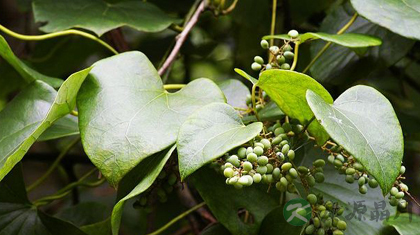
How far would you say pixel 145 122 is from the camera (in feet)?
1.90

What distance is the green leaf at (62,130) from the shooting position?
0.70m

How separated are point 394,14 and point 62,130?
0.45 meters

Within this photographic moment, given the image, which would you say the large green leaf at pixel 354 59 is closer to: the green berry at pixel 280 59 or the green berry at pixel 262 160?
the green berry at pixel 280 59

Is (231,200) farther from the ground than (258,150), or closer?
closer

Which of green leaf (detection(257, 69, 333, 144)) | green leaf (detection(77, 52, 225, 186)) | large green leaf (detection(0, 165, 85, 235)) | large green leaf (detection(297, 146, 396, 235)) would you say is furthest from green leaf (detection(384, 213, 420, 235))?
large green leaf (detection(0, 165, 85, 235))

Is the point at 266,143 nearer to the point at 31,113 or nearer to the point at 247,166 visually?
the point at 247,166

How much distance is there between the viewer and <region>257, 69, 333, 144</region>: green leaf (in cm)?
55

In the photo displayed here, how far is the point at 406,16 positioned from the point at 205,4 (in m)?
0.32

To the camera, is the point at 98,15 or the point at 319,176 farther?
the point at 98,15

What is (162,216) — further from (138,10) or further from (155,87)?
(155,87)

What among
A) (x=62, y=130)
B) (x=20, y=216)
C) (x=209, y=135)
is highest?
(x=209, y=135)

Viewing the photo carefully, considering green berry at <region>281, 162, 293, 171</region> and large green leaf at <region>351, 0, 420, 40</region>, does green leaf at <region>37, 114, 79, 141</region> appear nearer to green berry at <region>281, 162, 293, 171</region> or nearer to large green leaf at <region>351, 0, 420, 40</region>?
green berry at <region>281, 162, 293, 171</region>

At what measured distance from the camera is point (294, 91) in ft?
1.87

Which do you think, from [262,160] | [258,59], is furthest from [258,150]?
[258,59]
